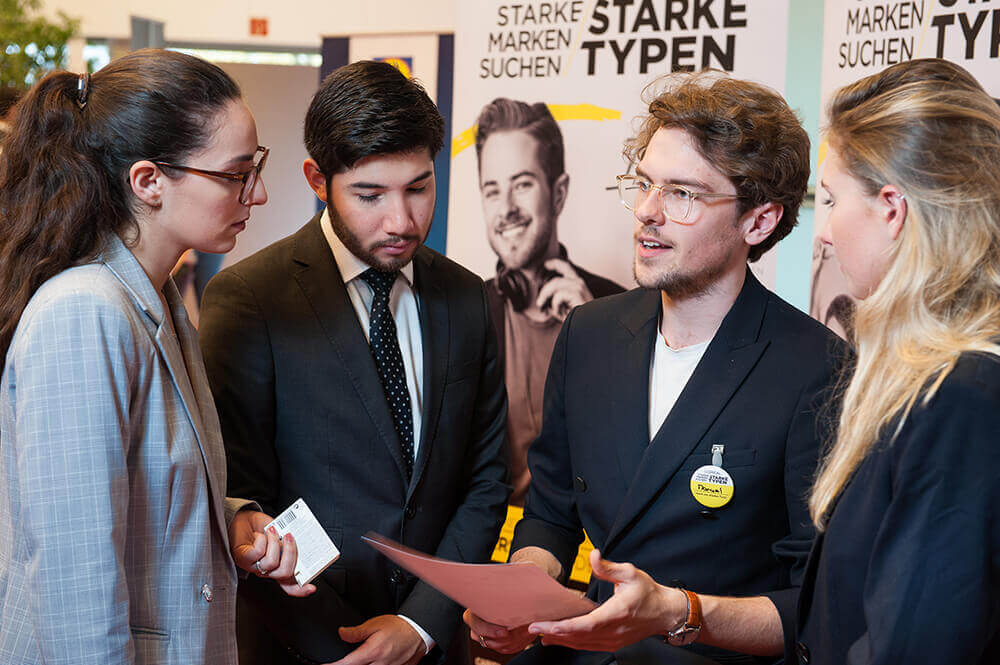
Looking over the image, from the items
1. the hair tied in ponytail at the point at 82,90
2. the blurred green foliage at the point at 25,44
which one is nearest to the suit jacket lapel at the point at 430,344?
the hair tied in ponytail at the point at 82,90

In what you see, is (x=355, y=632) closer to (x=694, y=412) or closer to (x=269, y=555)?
(x=269, y=555)

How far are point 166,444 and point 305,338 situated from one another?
0.57 m

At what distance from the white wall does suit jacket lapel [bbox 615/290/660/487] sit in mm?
5627

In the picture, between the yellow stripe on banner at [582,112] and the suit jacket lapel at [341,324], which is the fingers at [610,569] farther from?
the yellow stripe on banner at [582,112]

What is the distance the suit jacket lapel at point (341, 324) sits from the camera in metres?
2.09

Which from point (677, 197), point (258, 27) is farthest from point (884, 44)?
point (258, 27)

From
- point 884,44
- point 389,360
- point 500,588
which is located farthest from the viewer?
point 884,44

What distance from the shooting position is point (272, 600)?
2061 millimetres

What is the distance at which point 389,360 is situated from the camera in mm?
2174

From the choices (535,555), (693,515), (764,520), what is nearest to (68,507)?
(535,555)

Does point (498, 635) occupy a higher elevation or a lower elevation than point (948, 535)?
lower

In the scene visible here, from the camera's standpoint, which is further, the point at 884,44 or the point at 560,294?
the point at 560,294

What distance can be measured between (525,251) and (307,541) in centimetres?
221

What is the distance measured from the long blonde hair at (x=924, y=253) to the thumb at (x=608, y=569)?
0.35 m
